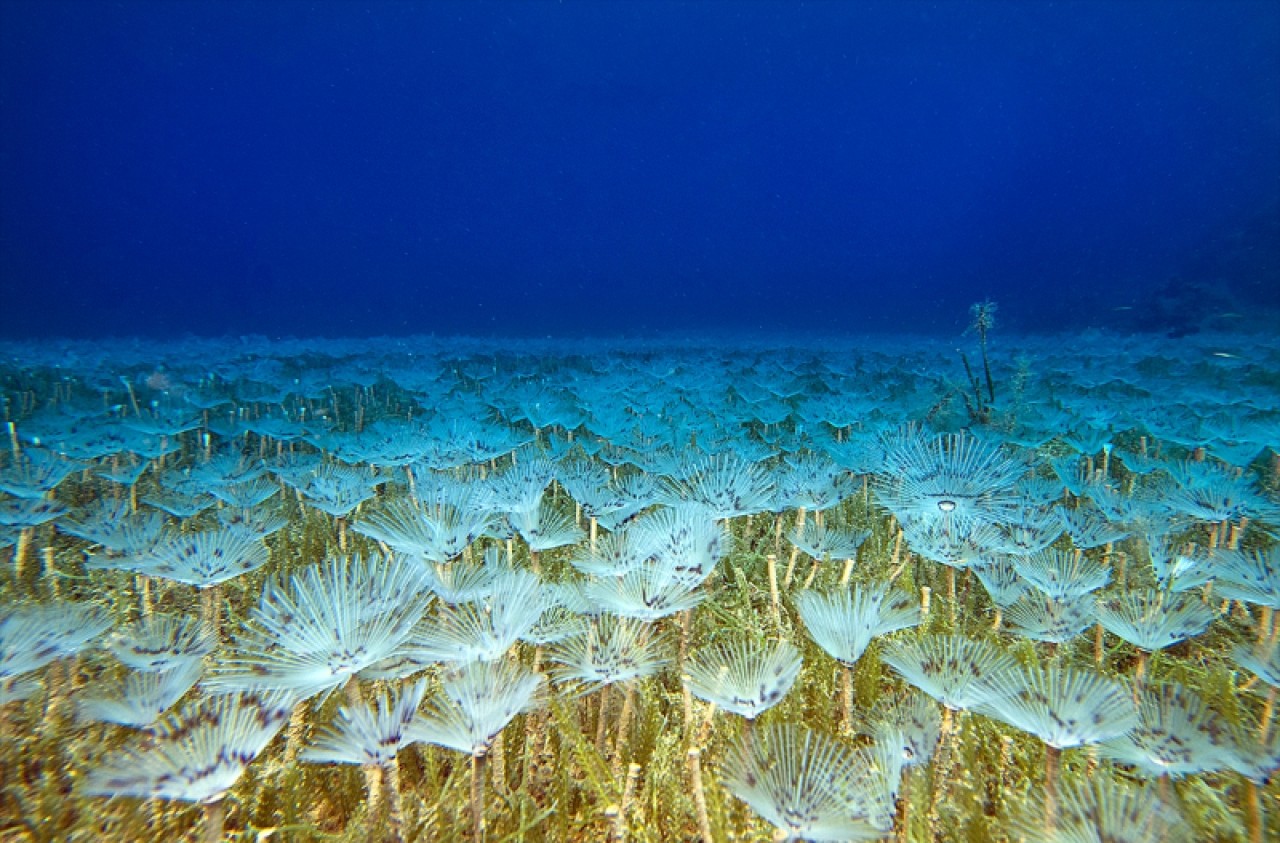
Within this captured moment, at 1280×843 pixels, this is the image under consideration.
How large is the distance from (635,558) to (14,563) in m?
4.24

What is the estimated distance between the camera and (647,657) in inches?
82.0

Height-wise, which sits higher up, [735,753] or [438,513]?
[438,513]

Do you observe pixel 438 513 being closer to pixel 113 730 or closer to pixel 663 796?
pixel 113 730

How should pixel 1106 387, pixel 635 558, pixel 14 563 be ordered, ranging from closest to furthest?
pixel 635 558 → pixel 14 563 → pixel 1106 387

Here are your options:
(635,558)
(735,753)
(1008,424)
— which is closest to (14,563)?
(635,558)

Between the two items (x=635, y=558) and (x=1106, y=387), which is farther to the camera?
(x=1106, y=387)

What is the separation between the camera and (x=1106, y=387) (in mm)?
8508

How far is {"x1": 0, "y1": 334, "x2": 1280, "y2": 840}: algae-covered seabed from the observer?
1644mm

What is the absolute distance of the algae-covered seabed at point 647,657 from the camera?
1.64 meters

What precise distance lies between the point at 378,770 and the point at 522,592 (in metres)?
0.66

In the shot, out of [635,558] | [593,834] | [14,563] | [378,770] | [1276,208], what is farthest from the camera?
[1276,208]

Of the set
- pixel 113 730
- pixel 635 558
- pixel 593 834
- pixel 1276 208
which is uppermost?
pixel 1276 208

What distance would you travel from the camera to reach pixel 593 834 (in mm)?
1957

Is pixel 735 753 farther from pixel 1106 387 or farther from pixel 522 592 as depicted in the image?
pixel 1106 387
